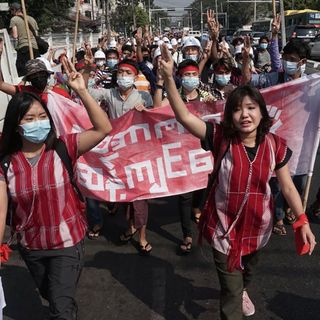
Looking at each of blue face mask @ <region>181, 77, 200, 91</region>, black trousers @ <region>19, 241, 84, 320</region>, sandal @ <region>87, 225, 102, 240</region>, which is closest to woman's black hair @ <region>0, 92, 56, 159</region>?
black trousers @ <region>19, 241, 84, 320</region>

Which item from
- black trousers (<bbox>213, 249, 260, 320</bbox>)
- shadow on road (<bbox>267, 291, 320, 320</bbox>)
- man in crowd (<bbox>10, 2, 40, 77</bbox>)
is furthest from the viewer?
man in crowd (<bbox>10, 2, 40, 77</bbox>)

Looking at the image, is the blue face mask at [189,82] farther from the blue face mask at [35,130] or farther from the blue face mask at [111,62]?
the blue face mask at [111,62]

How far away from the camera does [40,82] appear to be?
12.7 feet

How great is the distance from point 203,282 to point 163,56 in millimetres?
1844

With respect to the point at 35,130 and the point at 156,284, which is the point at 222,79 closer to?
the point at 156,284

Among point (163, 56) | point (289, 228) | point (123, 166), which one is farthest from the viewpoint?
point (289, 228)

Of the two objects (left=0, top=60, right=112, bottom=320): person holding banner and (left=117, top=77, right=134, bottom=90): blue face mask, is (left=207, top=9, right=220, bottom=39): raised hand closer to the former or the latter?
(left=117, top=77, right=134, bottom=90): blue face mask

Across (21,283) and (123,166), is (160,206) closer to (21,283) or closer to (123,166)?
(123,166)

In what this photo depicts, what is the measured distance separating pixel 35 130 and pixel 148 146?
1.72m

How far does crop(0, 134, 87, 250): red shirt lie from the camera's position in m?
2.25

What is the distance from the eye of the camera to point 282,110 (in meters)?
3.85

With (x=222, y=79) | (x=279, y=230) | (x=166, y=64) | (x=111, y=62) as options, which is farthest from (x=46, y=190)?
(x=111, y=62)

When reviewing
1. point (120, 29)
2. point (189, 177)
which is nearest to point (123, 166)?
point (189, 177)

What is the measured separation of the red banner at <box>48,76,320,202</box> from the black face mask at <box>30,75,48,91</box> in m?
0.15
